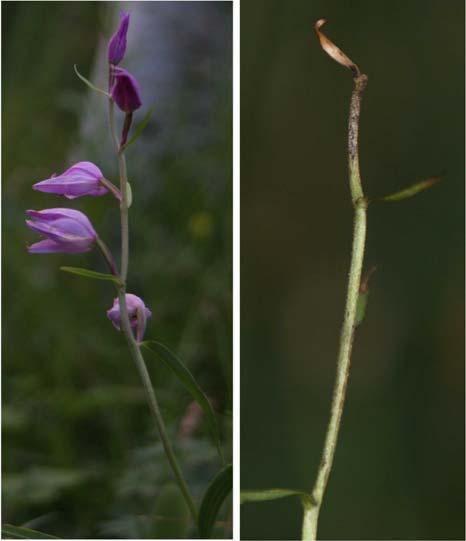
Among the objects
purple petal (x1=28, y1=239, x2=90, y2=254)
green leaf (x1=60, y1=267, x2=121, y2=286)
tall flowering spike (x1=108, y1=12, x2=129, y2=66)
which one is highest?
tall flowering spike (x1=108, y1=12, x2=129, y2=66)

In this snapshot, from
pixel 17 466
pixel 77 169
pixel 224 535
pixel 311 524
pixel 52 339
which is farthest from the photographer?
pixel 52 339

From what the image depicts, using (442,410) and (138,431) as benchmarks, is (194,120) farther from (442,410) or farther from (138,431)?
(442,410)

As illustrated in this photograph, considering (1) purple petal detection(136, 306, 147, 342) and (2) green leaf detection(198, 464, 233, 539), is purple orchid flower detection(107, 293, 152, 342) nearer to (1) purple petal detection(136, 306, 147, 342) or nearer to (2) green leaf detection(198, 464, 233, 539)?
(1) purple petal detection(136, 306, 147, 342)

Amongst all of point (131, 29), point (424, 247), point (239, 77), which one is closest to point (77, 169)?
point (239, 77)

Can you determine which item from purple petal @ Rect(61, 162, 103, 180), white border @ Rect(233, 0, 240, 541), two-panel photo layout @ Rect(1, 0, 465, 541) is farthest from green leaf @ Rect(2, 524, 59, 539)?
purple petal @ Rect(61, 162, 103, 180)

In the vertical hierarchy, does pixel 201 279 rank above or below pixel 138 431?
above

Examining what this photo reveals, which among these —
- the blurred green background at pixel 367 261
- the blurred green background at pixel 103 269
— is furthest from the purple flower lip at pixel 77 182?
the blurred green background at pixel 103 269
